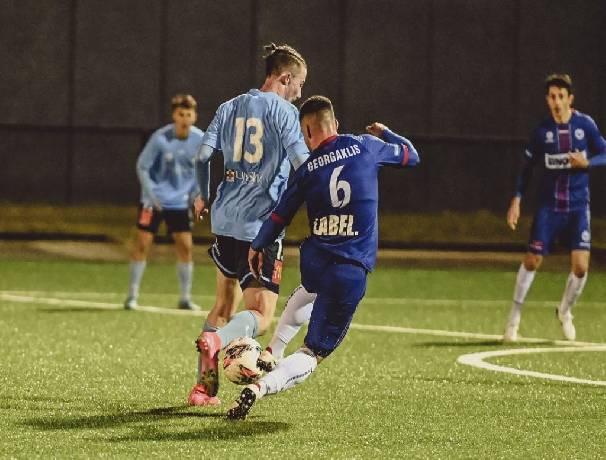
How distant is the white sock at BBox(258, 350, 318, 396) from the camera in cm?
741

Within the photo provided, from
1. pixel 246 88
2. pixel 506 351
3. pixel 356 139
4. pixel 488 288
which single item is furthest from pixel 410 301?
pixel 246 88

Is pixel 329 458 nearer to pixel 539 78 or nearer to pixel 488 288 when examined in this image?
pixel 488 288

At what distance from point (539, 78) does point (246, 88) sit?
5851mm

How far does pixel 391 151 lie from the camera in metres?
7.83

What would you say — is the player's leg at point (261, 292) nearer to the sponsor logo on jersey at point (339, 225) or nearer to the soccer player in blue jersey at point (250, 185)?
the soccer player in blue jersey at point (250, 185)

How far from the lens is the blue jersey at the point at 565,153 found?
40.9ft

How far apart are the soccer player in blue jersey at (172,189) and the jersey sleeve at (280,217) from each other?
23.7 feet

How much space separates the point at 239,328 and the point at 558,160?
5265 millimetres

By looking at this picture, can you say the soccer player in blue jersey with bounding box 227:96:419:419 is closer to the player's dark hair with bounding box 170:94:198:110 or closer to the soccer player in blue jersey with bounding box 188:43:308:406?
the soccer player in blue jersey with bounding box 188:43:308:406

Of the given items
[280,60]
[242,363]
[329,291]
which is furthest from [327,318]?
[280,60]

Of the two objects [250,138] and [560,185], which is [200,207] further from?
[560,185]

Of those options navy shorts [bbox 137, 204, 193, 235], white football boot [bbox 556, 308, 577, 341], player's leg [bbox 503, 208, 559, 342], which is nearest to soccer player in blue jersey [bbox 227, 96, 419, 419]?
player's leg [bbox 503, 208, 559, 342]

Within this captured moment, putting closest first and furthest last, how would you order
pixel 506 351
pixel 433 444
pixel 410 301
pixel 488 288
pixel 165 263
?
pixel 433 444 < pixel 506 351 < pixel 410 301 < pixel 488 288 < pixel 165 263

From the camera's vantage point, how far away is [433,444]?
7.14 meters
